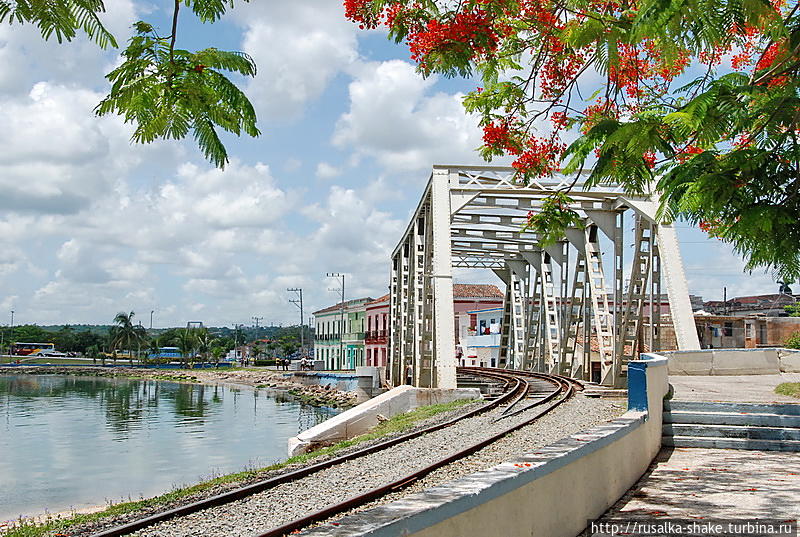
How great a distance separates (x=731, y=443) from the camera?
9500 millimetres

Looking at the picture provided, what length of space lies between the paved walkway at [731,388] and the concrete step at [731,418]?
1554 mm

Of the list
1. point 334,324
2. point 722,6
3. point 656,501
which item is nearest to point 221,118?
point 722,6

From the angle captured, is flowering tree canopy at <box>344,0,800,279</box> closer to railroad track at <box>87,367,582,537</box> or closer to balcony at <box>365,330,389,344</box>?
railroad track at <box>87,367,582,537</box>

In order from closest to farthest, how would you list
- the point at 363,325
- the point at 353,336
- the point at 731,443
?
the point at 731,443
the point at 353,336
the point at 363,325

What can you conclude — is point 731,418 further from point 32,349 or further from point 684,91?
point 32,349

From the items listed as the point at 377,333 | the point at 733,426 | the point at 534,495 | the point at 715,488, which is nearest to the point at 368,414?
the point at 733,426

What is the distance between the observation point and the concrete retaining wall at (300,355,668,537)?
320 cm

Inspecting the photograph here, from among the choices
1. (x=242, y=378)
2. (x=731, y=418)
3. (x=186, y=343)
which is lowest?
(x=242, y=378)

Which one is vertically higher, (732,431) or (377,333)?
(377,333)

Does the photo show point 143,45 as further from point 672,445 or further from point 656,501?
point 672,445

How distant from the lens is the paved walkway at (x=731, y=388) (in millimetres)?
12477

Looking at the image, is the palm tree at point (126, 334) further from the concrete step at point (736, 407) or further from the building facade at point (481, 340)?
the concrete step at point (736, 407)

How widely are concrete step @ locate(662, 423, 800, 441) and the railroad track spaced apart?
268 centimetres

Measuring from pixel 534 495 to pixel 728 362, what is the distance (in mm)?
16248
